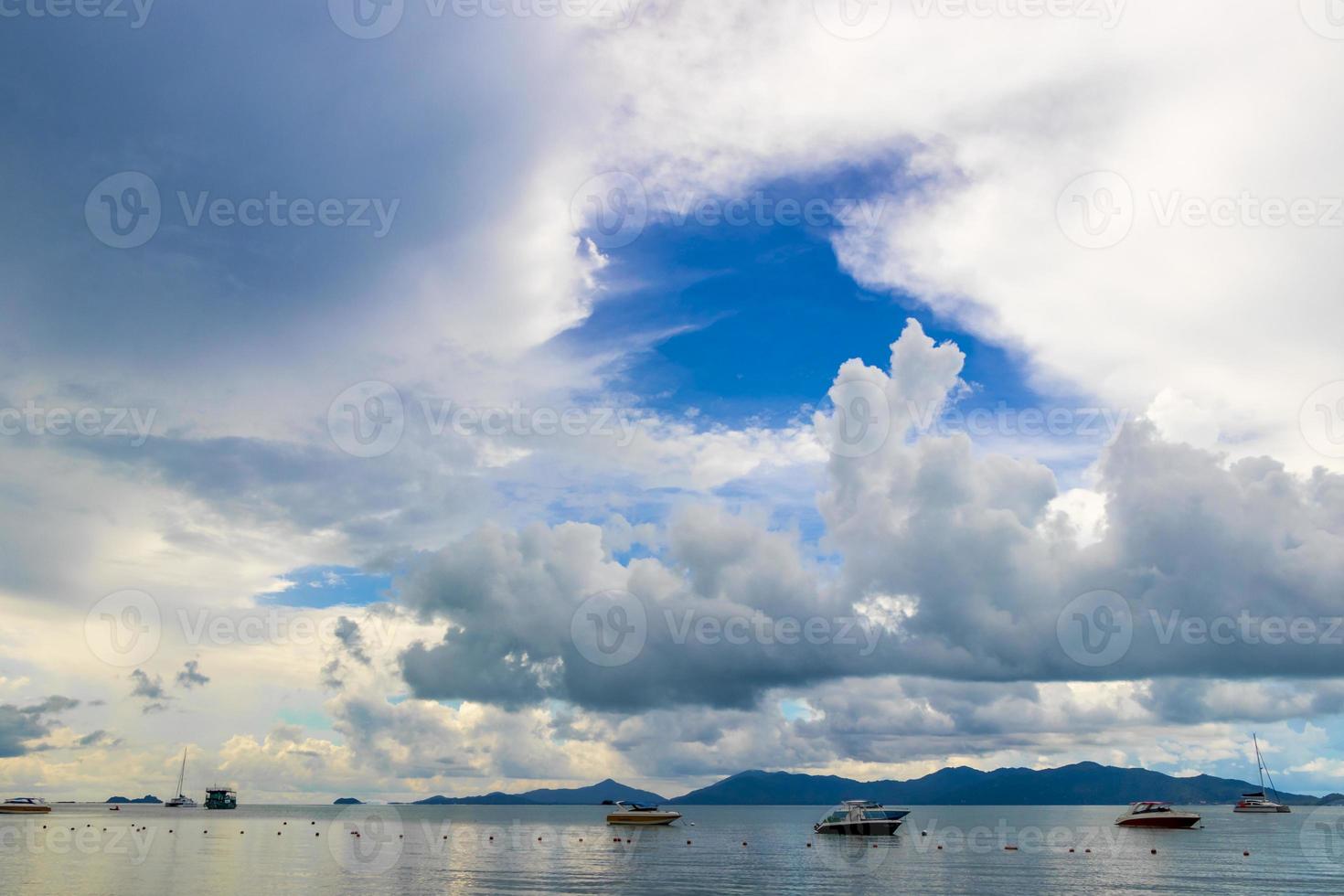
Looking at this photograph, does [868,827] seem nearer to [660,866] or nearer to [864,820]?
[864,820]

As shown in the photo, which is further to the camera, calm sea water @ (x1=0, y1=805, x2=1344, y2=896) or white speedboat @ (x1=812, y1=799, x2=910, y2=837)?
white speedboat @ (x1=812, y1=799, x2=910, y2=837)

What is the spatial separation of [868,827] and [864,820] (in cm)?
159

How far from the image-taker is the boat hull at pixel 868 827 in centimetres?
18362

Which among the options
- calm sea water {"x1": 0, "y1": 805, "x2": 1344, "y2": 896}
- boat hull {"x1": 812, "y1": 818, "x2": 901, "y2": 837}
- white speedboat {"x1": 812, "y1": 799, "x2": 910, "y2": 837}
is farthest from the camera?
white speedboat {"x1": 812, "y1": 799, "x2": 910, "y2": 837}

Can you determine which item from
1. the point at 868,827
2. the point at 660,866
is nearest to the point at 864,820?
the point at 868,827

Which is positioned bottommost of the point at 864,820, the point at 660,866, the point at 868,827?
the point at 868,827

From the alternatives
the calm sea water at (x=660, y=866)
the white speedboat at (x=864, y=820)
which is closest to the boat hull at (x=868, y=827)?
the white speedboat at (x=864, y=820)

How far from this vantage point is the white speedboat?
603 feet

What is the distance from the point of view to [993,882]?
341 feet

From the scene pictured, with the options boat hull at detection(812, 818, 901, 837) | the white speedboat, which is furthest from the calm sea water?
the white speedboat

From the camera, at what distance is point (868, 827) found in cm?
18450

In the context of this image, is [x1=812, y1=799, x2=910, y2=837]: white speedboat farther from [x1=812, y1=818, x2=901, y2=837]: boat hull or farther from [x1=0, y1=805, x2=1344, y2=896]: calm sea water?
[x1=0, y1=805, x2=1344, y2=896]: calm sea water

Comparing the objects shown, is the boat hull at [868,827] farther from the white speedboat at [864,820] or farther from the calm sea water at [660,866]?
the calm sea water at [660,866]

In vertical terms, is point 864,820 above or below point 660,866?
below
